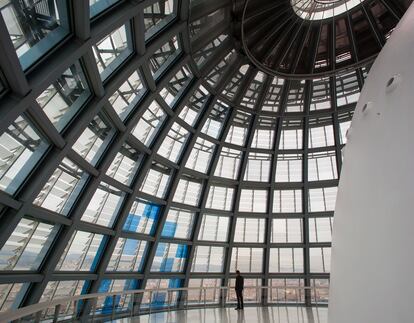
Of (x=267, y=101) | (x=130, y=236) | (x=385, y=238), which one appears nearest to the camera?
(x=385, y=238)

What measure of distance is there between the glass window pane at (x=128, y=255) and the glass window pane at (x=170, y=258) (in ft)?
3.62

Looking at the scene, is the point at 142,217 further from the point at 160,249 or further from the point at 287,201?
the point at 287,201

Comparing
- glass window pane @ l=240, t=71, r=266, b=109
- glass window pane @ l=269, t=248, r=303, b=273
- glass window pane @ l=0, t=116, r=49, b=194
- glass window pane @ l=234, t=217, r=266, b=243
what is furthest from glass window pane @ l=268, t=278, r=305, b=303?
glass window pane @ l=0, t=116, r=49, b=194

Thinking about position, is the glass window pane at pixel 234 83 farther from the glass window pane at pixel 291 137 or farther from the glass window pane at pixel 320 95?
the glass window pane at pixel 291 137

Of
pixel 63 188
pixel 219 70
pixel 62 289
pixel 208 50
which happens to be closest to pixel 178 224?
pixel 62 289

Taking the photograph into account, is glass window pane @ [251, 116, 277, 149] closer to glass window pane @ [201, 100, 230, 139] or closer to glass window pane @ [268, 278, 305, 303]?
glass window pane @ [201, 100, 230, 139]

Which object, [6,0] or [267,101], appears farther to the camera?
[267,101]

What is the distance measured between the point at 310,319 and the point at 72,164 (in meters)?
11.3

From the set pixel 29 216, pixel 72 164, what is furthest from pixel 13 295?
pixel 72 164

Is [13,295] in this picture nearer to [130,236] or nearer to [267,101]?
[130,236]

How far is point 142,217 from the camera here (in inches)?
681

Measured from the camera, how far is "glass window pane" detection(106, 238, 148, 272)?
1647 cm

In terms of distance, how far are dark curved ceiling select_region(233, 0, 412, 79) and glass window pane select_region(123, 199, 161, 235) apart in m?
9.67

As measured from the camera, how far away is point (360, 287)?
10.4ft
